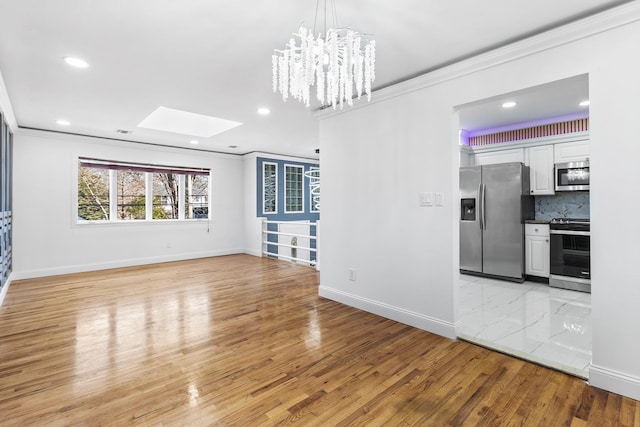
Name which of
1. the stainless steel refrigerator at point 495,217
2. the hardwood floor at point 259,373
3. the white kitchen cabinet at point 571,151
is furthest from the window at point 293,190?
the white kitchen cabinet at point 571,151

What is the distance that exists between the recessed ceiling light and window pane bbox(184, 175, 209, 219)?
4300 millimetres

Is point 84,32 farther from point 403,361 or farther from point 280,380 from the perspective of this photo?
point 403,361

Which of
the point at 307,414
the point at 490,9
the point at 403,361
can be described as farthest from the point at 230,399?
the point at 490,9

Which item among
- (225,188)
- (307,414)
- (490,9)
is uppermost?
(490,9)

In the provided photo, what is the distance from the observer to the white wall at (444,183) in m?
1.97

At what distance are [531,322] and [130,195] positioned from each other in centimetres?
684

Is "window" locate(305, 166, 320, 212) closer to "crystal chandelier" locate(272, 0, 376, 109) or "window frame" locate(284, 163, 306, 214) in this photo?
"window frame" locate(284, 163, 306, 214)

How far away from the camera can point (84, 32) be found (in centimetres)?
226

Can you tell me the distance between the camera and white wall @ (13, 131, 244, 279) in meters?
5.07

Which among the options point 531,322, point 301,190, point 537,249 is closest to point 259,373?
point 531,322

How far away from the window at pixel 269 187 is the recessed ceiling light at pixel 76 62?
4764 mm

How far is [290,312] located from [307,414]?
5.65 ft

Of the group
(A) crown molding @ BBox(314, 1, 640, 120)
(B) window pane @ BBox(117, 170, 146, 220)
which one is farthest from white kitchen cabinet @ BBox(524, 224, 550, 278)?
(B) window pane @ BBox(117, 170, 146, 220)

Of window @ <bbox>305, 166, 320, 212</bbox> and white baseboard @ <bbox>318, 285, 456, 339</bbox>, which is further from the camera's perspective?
window @ <bbox>305, 166, 320, 212</bbox>
